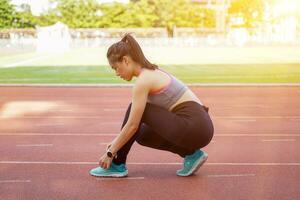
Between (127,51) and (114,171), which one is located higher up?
(127,51)

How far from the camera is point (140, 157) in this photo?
602 centimetres

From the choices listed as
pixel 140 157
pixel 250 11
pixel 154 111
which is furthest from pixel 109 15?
pixel 154 111

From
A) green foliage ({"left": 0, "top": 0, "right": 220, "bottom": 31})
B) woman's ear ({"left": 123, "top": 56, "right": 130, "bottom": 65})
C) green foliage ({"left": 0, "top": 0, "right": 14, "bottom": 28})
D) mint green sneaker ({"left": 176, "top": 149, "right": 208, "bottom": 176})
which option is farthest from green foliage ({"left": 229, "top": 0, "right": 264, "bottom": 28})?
woman's ear ({"left": 123, "top": 56, "right": 130, "bottom": 65})

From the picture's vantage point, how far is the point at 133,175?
17.0 feet

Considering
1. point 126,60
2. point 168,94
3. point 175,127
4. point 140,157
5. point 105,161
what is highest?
point 126,60

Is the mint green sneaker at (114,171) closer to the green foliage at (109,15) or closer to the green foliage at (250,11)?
the green foliage at (109,15)

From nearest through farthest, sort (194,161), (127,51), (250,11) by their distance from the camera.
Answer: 1. (127,51)
2. (194,161)
3. (250,11)

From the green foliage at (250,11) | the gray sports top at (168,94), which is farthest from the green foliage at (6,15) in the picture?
the gray sports top at (168,94)

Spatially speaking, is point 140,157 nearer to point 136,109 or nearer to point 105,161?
point 105,161

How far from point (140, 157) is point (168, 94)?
1509mm

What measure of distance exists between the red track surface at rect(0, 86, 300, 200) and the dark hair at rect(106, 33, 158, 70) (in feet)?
3.46

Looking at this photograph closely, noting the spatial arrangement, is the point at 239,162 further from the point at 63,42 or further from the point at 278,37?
the point at 278,37

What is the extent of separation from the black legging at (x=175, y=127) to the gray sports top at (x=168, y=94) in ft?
0.18

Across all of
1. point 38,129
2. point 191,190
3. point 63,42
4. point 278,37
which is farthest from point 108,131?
point 278,37
